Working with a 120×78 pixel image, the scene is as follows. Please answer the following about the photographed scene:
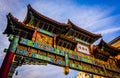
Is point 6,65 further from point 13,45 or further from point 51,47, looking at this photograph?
point 51,47

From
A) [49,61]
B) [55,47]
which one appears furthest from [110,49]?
[49,61]

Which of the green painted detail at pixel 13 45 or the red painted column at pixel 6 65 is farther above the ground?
the green painted detail at pixel 13 45

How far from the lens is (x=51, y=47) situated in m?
10.4

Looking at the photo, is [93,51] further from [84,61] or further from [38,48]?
[38,48]

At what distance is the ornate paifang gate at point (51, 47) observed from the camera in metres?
9.19

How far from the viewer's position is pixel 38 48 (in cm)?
968

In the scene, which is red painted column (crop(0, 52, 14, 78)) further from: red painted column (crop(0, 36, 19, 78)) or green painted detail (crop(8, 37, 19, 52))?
green painted detail (crop(8, 37, 19, 52))

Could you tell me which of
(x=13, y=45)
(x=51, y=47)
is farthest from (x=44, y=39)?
(x=13, y=45)

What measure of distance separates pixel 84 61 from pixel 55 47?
2970 mm

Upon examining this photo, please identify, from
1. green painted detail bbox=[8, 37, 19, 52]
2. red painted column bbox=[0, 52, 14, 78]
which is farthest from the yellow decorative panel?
red painted column bbox=[0, 52, 14, 78]

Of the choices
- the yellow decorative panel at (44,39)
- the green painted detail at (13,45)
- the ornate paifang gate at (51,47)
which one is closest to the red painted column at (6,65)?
the ornate paifang gate at (51,47)

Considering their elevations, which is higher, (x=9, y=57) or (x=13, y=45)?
(x=13, y=45)

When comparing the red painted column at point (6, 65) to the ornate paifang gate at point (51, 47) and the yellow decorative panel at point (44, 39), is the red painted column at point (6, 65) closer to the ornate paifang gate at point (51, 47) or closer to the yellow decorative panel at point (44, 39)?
the ornate paifang gate at point (51, 47)

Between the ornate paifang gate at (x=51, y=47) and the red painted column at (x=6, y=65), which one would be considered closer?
the red painted column at (x=6, y=65)
